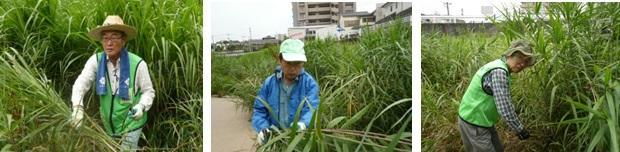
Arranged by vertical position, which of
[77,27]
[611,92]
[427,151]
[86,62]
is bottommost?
[427,151]

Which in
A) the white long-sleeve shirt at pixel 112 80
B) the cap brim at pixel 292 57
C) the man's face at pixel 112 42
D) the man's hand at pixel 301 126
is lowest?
the man's hand at pixel 301 126

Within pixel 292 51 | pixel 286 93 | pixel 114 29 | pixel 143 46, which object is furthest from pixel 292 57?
pixel 114 29

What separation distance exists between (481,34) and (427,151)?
20.3 inches

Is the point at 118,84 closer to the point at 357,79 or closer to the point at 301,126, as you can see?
the point at 301,126

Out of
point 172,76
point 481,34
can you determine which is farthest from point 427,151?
point 172,76

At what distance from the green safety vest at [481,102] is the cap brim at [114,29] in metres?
1.31

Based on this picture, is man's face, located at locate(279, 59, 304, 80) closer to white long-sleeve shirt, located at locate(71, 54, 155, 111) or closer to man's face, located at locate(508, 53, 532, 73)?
white long-sleeve shirt, located at locate(71, 54, 155, 111)

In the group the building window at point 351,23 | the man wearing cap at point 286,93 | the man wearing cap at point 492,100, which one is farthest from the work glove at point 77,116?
the man wearing cap at point 492,100

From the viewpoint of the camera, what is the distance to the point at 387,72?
2201 millimetres

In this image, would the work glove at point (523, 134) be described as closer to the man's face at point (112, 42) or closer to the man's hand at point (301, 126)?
the man's hand at point (301, 126)

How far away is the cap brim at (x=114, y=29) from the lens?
2.05 m

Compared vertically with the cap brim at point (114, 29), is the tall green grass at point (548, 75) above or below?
below

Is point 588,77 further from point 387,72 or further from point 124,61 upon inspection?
point 124,61

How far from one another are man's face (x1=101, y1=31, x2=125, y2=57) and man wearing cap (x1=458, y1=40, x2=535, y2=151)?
53.0 inches
